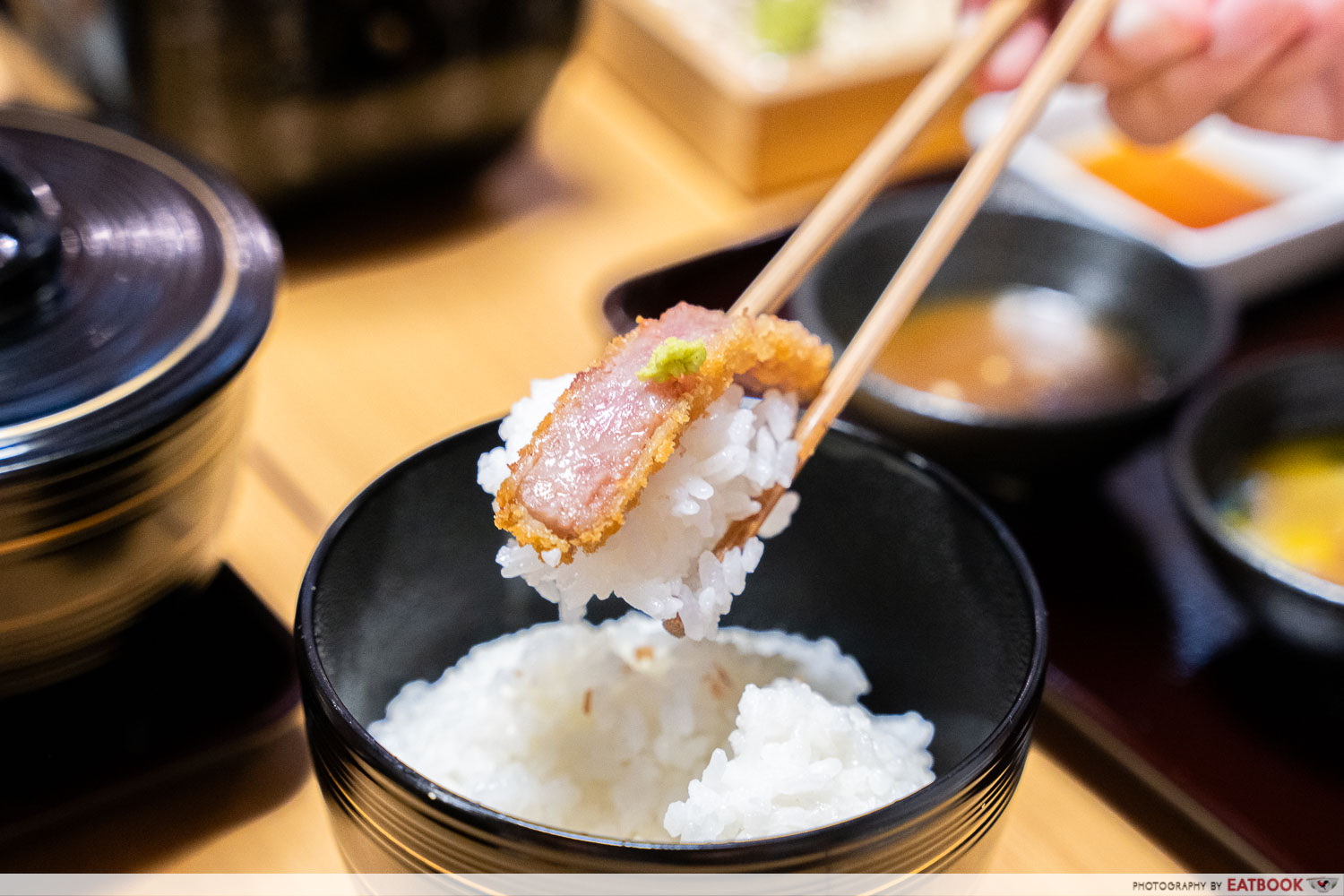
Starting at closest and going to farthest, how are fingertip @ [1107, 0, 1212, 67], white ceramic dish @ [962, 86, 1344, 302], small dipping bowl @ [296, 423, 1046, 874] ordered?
1. small dipping bowl @ [296, 423, 1046, 874]
2. fingertip @ [1107, 0, 1212, 67]
3. white ceramic dish @ [962, 86, 1344, 302]

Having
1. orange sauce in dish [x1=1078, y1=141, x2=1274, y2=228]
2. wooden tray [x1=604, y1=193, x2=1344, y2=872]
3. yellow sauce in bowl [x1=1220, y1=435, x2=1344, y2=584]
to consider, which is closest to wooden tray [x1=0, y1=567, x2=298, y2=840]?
wooden tray [x1=604, y1=193, x2=1344, y2=872]

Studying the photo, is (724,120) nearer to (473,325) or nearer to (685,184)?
(685,184)

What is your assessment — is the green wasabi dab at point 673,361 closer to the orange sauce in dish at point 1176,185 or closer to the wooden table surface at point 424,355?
the wooden table surface at point 424,355

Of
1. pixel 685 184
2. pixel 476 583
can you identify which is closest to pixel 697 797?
pixel 476 583

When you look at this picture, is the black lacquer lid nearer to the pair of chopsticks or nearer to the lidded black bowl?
the lidded black bowl

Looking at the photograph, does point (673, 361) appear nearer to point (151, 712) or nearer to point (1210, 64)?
point (151, 712)

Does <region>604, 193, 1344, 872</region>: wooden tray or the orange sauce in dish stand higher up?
the orange sauce in dish

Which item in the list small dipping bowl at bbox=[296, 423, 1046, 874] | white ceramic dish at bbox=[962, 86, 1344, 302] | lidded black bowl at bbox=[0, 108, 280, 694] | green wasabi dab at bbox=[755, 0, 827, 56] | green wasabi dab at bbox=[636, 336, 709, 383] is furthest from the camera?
green wasabi dab at bbox=[755, 0, 827, 56]
